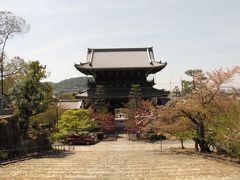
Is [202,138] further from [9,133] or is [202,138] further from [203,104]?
[9,133]

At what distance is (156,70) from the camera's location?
58.4m

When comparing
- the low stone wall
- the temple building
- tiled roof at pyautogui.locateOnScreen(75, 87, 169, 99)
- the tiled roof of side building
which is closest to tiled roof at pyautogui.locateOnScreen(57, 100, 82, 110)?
the tiled roof of side building

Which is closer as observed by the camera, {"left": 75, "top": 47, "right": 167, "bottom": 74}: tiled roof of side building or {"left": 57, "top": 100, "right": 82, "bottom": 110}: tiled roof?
{"left": 75, "top": 47, "right": 167, "bottom": 74}: tiled roof of side building

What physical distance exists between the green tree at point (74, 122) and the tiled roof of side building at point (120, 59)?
12127 millimetres

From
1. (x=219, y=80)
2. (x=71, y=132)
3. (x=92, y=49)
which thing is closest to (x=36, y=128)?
(x=71, y=132)

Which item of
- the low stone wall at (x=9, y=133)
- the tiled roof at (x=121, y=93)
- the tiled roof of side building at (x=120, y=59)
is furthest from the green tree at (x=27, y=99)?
the tiled roof of side building at (x=120, y=59)

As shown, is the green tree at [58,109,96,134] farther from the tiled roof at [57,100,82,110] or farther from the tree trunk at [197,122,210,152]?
the tiled roof at [57,100,82,110]

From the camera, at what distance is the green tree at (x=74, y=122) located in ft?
148

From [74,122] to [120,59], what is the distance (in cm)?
2067

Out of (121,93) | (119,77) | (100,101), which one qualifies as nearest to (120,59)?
(119,77)

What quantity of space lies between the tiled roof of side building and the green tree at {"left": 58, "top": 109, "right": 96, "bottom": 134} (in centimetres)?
1213

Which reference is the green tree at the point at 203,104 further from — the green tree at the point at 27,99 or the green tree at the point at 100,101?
the green tree at the point at 100,101

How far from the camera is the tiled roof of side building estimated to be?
57125 mm

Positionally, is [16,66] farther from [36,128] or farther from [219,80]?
[219,80]
